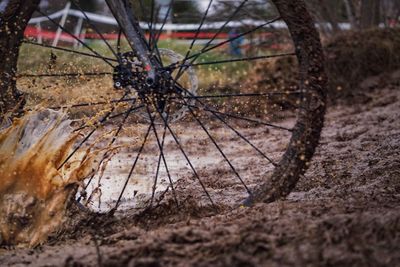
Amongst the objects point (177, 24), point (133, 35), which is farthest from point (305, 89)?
point (177, 24)

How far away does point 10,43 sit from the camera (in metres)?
5.29

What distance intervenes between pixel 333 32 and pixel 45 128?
418 inches

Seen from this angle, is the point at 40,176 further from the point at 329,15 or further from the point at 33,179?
the point at 329,15

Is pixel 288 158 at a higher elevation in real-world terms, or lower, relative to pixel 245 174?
higher

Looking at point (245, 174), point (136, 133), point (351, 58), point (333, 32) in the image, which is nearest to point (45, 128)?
point (136, 133)

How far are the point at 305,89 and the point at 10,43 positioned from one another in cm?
219

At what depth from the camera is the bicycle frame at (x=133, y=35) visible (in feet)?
15.8

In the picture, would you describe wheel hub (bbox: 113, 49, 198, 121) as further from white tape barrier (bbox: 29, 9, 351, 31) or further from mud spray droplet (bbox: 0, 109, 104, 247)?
white tape barrier (bbox: 29, 9, 351, 31)

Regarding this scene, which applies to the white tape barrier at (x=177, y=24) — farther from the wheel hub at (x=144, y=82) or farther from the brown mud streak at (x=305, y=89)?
the brown mud streak at (x=305, y=89)

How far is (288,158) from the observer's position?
15.0 ft

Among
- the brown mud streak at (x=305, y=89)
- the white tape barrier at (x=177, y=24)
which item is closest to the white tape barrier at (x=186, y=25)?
the white tape barrier at (x=177, y=24)

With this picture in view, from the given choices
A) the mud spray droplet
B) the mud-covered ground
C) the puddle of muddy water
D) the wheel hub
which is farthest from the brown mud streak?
the mud spray droplet

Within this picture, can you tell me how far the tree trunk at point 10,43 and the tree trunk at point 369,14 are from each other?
34.1ft

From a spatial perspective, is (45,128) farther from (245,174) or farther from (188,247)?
(245,174)
